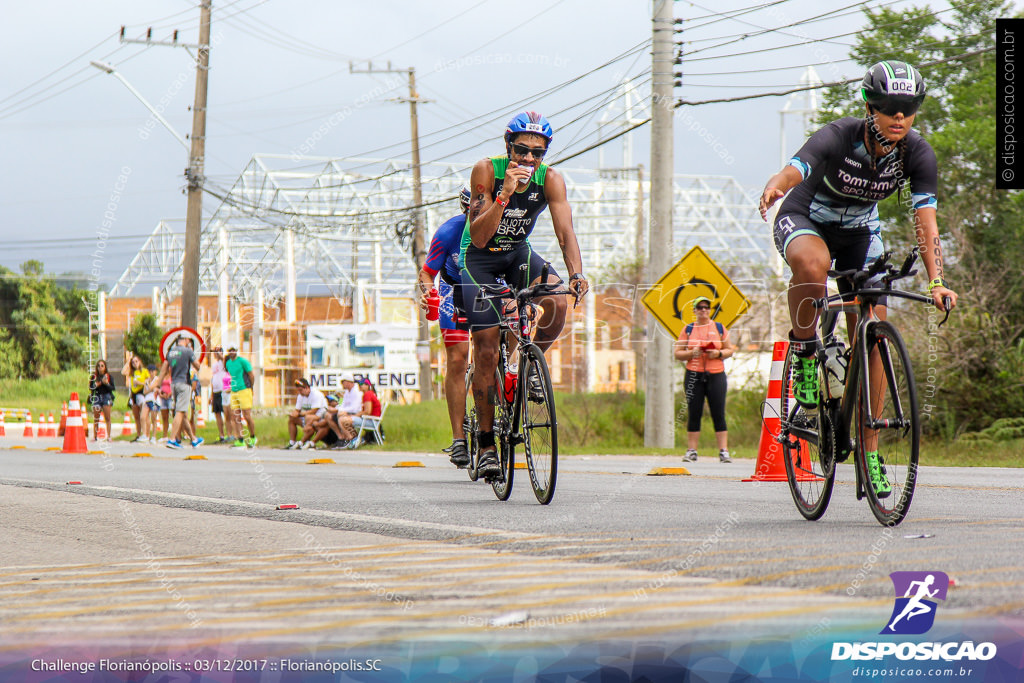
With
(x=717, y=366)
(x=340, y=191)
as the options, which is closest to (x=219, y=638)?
(x=717, y=366)

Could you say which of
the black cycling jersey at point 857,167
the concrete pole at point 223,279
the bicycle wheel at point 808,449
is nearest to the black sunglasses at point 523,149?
the black cycling jersey at point 857,167

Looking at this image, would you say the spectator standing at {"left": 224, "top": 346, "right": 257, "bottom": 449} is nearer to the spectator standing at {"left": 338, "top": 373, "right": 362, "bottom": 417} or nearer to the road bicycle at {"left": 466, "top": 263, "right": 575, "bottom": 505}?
the spectator standing at {"left": 338, "top": 373, "right": 362, "bottom": 417}

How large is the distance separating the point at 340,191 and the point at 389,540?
62027 mm

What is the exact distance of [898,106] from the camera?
15.8ft

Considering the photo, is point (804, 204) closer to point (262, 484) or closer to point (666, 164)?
point (262, 484)

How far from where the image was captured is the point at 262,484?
8.67 m

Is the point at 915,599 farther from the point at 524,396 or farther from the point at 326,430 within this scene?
the point at 326,430

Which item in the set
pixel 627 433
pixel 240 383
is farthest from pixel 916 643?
pixel 627 433

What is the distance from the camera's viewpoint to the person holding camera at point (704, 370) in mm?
13383

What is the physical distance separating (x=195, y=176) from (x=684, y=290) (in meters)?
17.1

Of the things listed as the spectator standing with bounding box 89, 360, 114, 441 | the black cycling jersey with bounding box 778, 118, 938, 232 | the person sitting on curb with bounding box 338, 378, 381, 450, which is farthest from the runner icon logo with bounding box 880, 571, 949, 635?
the spectator standing with bounding box 89, 360, 114, 441

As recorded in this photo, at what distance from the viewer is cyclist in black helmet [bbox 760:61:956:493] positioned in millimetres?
4848

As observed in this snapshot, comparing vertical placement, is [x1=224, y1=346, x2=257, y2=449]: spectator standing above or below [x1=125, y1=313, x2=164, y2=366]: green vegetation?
below

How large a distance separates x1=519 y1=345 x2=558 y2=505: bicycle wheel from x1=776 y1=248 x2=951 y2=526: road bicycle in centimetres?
139
